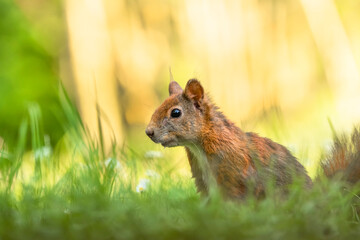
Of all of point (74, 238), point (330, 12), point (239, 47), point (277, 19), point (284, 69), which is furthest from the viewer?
point (277, 19)

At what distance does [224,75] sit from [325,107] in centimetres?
137

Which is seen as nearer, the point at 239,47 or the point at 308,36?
the point at 239,47

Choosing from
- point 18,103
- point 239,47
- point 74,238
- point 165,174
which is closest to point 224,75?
point 239,47

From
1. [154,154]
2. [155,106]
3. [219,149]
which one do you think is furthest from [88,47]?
[219,149]

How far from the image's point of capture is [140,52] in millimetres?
8422

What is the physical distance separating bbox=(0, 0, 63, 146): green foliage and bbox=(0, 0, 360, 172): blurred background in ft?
0.06

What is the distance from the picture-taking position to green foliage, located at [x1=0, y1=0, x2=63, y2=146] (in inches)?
343

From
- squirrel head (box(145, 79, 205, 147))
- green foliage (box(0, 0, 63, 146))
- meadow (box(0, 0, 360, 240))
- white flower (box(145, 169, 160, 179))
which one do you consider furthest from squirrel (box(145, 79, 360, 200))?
green foliage (box(0, 0, 63, 146))

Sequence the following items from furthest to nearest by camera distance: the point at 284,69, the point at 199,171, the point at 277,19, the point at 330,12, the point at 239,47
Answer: the point at 277,19, the point at 284,69, the point at 239,47, the point at 330,12, the point at 199,171

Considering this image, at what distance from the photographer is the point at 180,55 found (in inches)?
326

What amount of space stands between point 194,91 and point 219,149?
317 mm

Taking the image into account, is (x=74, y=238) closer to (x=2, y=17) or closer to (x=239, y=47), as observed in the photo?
(x=239, y=47)

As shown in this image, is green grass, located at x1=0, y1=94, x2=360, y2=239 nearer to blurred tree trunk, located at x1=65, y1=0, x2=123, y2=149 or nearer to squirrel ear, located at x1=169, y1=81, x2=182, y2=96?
squirrel ear, located at x1=169, y1=81, x2=182, y2=96

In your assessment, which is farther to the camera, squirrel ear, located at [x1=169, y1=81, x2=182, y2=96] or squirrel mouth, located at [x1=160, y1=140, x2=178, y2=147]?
squirrel ear, located at [x1=169, y1=81, x2=182, y2=96]
